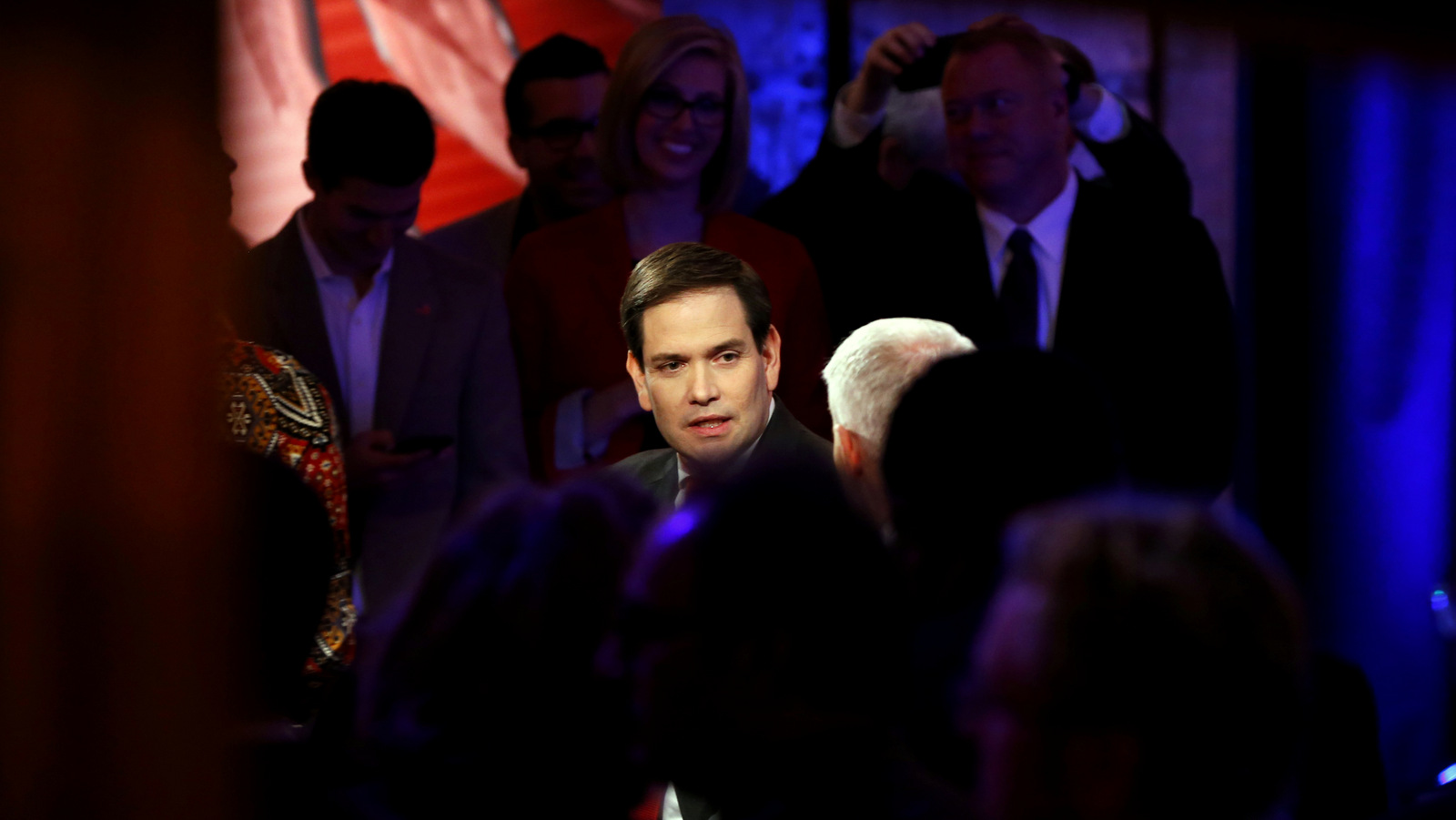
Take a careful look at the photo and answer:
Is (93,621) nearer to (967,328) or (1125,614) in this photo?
(1125,614)

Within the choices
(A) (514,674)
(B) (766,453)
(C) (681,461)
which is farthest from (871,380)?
(A) (514,674)

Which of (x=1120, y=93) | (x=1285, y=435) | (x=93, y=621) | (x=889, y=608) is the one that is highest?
(x=1120, y=93)

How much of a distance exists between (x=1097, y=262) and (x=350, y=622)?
1689 mm

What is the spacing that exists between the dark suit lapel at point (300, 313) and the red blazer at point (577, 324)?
0.32m

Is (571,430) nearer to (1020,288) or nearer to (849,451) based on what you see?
(849,451)

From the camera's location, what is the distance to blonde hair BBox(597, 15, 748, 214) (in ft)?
7.43

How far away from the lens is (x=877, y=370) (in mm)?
1769

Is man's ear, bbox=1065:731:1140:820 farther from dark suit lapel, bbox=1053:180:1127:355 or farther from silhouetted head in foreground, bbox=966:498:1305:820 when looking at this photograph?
dark suit lapel, bbox=1053:180:1127:355

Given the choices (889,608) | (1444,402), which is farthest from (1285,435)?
(889,608)

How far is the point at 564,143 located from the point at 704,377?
0.67 m

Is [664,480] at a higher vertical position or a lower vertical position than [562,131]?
lower

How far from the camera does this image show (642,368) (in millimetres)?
1944

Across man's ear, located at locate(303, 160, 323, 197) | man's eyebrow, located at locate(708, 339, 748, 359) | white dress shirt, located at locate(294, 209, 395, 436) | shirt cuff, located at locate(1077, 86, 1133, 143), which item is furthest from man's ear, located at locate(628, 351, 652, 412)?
shirt cuff, located at locate(1077, 86, 1133, 143)

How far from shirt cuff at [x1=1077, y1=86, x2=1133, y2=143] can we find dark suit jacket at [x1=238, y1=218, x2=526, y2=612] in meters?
1.29
